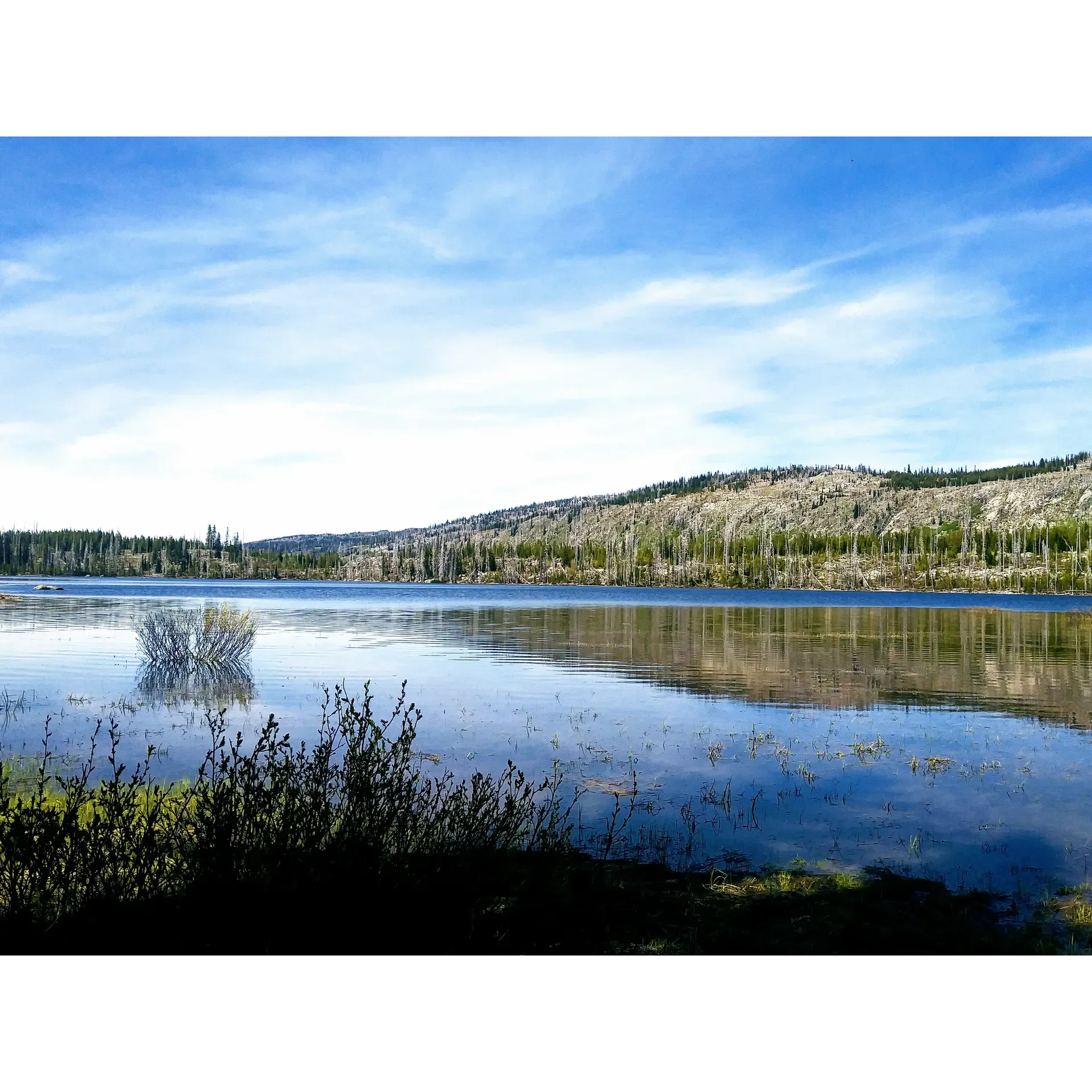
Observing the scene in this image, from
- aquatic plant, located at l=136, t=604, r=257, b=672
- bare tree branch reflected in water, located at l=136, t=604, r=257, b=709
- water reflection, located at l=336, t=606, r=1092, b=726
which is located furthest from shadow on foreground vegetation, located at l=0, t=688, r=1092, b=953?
aquatic plant, located at l=136, t=604, r=257, b=672

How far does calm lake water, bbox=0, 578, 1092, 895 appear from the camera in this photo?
10.2 metres

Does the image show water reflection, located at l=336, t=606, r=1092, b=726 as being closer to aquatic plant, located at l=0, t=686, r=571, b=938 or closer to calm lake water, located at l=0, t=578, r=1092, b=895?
calm lake water, located at l=0, t=578, r=1092, b=895

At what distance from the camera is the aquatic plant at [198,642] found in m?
26.1

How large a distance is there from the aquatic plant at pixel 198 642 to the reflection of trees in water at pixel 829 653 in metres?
10.4

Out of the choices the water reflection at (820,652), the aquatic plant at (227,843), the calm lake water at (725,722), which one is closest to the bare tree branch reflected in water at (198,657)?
the calm lake water at (725,722)

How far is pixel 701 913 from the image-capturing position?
7.32m

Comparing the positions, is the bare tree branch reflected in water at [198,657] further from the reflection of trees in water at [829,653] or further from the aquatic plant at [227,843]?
the aquatic plant at [227,843]

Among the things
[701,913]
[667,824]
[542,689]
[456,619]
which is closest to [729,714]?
[542,689]

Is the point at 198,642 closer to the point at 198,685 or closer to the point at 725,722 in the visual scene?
the point at 198,685

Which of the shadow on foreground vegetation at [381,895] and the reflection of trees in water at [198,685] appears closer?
the shadow on foreground vegetation at [381,895]

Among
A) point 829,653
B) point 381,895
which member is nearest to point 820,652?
point 829,653

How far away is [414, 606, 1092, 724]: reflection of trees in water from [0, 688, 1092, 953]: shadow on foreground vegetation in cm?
1401

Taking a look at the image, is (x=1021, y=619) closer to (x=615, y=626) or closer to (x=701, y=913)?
(x=615, y=626)

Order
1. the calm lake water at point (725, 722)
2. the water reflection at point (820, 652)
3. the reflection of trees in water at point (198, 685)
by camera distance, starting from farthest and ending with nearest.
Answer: the water reflection at point (820, 652), the reflection of trees in water at point (198, 685), the calm lake water at point (725, 722)
